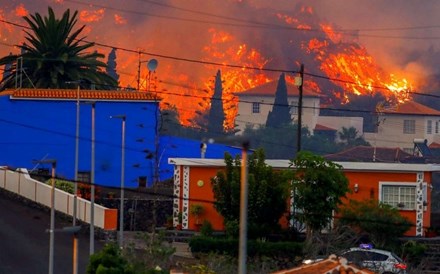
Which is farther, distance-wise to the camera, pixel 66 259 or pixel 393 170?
pixel 393 170

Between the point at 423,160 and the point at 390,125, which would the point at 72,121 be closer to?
the point at 423,160

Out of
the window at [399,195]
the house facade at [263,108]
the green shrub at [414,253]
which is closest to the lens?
the green shrub at [414,253]

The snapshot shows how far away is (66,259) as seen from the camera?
164 ft

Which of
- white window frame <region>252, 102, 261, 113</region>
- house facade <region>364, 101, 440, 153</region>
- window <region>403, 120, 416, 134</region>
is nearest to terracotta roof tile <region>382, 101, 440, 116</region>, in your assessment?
house facade <region>364, 101, 440, 153</region>

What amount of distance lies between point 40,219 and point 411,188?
62.5 ft

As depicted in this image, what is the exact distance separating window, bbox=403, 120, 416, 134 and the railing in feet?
423

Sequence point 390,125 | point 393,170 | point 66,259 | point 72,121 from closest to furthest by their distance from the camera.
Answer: point 66,259
point 393,170
point 72,121
point 390,125

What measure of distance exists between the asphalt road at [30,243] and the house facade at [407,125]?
127888mm

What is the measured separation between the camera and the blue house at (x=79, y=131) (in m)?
71.9

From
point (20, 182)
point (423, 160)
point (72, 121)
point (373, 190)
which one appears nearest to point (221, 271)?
point (373, 190)

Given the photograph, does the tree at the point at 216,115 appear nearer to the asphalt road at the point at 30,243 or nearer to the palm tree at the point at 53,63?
the palm tree at the point at 53,63

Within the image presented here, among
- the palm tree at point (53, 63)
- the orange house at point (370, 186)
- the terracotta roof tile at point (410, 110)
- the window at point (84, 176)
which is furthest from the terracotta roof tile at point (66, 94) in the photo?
the terracotta roof tile at point (410, 110)

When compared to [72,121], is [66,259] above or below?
below

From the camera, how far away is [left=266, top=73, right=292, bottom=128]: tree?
168875 mm
